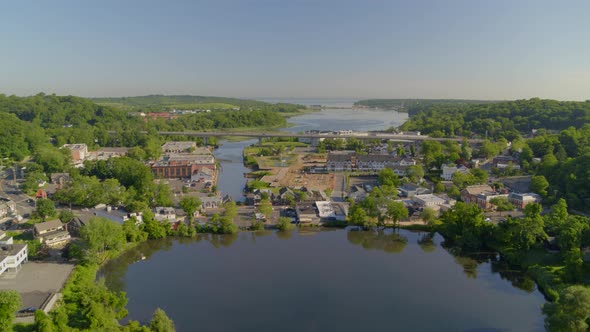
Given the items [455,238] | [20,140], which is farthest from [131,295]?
[20,140]

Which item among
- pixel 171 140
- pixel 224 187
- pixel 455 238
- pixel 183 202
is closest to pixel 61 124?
pixel 171 140

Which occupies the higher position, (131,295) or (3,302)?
(3,302)

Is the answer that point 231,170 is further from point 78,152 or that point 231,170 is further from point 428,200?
point 428,200

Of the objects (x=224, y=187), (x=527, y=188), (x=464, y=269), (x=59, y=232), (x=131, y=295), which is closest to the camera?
(x=131, y=295)

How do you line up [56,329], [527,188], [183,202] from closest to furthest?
[56,329]
[183,202]
[527,188]

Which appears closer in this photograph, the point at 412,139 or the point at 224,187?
the point at 224,187

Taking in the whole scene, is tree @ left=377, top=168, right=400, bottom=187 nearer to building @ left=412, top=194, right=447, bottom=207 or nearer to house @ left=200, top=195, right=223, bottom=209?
building @ left=412, top=194, right=447, bottom=207

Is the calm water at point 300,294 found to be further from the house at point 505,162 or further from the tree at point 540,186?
the house at point 505,162

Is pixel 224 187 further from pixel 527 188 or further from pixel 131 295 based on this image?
pixel 527 188
